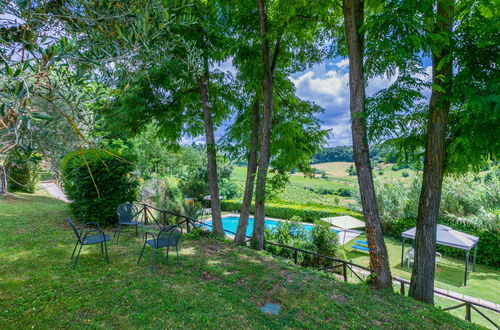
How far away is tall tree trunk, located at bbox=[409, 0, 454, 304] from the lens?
4188mm

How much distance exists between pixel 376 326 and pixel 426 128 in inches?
145

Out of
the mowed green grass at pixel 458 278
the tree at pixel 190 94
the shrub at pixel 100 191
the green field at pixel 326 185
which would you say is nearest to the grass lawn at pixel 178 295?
the shrub at pixel 100 191

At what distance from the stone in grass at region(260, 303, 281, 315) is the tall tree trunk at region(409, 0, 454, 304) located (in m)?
2.93

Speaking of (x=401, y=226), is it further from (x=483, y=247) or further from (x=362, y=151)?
(x=362, y=151)

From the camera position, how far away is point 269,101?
662 centimetres

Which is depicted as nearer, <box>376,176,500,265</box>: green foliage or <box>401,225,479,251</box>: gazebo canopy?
<box>401,225,479,251</box>: gazebo canopy

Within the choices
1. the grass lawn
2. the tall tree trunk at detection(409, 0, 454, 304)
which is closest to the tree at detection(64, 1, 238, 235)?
the grass lawn

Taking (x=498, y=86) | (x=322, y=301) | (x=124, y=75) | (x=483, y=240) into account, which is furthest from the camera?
(x=483, y=240)

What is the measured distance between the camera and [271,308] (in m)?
3.33

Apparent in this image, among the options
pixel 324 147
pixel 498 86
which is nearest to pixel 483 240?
pixel 324 147

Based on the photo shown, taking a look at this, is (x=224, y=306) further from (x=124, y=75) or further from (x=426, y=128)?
(x=426, y=128)

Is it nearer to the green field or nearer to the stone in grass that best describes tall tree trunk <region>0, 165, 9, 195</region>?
the stone in grass

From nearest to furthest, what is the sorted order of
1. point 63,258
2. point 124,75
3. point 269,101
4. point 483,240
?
point 124,75 < point 63,258 < point 269,101 < point 483,240

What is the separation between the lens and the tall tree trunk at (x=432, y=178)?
419cm
